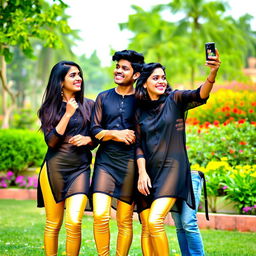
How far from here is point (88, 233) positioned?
6.62 meters

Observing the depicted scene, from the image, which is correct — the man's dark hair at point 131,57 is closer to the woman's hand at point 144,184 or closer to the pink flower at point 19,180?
the woman's hand at point 144,184

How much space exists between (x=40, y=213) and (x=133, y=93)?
4393mm

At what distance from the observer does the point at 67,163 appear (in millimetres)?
4402

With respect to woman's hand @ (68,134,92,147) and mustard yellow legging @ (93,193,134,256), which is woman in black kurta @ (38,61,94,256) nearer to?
woman's hand @ (68,134,92,147)

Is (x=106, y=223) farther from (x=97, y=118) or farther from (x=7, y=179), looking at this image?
(x=7, y=179)

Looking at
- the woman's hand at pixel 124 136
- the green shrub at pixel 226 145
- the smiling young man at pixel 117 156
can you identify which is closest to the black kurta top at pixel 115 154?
the smiling young man at pixel 117 156

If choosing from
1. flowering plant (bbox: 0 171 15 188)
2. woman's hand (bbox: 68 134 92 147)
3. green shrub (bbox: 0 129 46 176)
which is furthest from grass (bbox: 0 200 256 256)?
green shrub (bbox: 0 129 46 176)

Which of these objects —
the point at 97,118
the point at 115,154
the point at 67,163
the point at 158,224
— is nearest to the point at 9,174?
the point at 67,163

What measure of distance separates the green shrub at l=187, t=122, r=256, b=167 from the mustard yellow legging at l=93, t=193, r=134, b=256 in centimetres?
416

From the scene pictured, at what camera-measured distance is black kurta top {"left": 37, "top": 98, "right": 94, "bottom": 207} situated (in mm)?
4324

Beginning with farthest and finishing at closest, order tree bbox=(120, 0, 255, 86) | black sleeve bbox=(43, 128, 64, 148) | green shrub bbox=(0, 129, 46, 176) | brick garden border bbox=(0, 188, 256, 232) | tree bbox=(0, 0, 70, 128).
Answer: tree bbox=(120, 0, 255, 86)
green shrub bbox=(0, 129, 46, 176)
tree bbox=(0, 0, 70, 128)
brick garden border bbox=(0, 188, 256, 232)
black sleeve bbox=(43, 128, 64, 148)

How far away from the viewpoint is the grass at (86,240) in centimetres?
550

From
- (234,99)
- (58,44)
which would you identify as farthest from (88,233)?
(234,99)

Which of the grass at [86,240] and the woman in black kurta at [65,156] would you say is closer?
the woman in black kurta at [65,156]
